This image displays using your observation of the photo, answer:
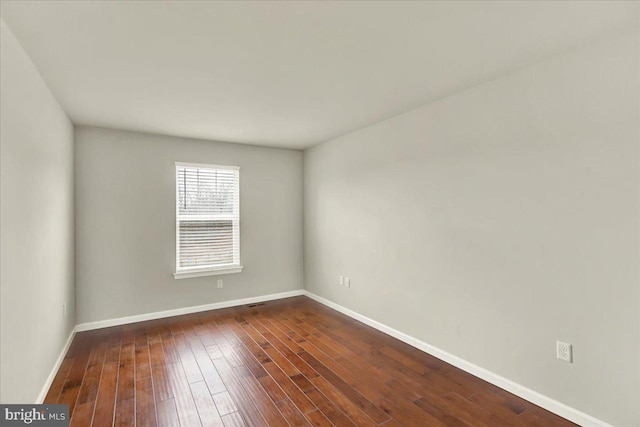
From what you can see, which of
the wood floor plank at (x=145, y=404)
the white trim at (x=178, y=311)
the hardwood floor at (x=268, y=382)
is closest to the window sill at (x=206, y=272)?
the white trim at (x=178, y=311)

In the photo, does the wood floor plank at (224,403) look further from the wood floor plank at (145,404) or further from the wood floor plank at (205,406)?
the wood floor plank at (145,404)

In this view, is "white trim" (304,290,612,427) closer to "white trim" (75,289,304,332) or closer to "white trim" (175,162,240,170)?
"white trim" (75,289,304,332)

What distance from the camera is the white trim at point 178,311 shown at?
374 cm

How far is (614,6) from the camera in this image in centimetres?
164

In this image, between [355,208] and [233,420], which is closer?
[233,420]

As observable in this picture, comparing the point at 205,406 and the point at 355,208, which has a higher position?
the point at 355,208

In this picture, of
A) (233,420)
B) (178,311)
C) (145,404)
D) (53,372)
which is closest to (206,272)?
(178,311)

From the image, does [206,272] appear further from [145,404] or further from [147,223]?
[145,404]

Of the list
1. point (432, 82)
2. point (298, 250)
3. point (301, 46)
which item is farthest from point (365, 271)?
point (301, 46)

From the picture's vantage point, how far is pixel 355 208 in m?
4.04

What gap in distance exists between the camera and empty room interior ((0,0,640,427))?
182cm

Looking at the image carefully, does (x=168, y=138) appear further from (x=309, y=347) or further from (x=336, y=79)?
(x=309, y=347)

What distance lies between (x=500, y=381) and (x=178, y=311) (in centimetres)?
374

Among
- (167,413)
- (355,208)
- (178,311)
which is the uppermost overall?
(355,208)
